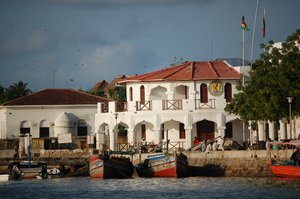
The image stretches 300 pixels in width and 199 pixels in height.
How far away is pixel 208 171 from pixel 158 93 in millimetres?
14940

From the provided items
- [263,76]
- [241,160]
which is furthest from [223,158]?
[263,76]

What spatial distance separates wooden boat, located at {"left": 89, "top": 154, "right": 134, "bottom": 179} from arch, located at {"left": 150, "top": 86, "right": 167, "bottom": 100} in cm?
1275

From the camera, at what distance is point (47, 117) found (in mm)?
109625

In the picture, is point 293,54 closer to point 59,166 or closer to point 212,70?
point 212,70

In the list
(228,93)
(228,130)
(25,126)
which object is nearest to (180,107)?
(228,93)

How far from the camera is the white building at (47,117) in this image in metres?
109

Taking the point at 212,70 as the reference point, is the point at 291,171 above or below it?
below

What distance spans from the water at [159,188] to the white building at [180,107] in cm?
1164

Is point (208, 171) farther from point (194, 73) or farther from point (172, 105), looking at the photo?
point (194, 73)

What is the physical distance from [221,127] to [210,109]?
172 cm

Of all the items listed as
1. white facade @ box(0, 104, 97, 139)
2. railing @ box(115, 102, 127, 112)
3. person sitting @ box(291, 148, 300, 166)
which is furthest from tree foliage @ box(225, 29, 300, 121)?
white facade @ box(0, 104, 97, 139)

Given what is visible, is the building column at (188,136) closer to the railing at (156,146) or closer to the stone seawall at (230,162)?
the railing at (156,146)

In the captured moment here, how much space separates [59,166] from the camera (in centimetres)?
8594

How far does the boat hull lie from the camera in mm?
70375
